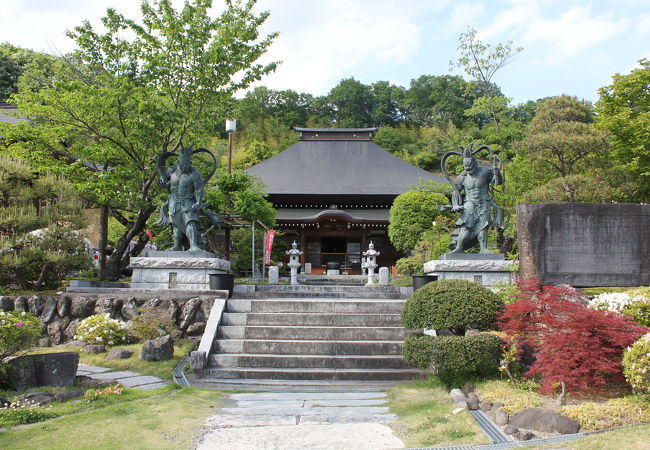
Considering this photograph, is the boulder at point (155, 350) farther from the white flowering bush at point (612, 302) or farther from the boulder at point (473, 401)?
the white flowering bush at point (612, 302)

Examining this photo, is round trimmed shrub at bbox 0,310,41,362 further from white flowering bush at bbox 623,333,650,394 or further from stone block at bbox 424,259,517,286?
stone block at bbox 424,259,517,286

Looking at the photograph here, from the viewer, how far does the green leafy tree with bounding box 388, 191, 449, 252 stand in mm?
18672

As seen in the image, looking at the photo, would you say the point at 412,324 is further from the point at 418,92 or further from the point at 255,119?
the point at 418,92

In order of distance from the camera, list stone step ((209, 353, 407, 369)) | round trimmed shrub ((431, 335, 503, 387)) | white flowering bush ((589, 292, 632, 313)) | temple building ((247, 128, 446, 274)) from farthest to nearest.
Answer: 1. temple building ((247, 128, 446, 274))
2. stone step ((209, 353, 407, 369))
3. white flowering bush ((589, 292, 632, 313))
4. round trimmed shrub ((431, 335, 503, 387))

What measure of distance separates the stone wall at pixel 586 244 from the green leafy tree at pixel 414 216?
9701 mm

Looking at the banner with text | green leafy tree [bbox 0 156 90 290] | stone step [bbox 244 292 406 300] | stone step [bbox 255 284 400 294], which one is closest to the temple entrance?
the banner with text

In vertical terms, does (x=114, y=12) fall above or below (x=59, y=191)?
above

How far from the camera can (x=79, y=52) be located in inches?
467

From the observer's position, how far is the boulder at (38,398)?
5.80 m

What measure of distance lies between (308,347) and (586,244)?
17.1 feet

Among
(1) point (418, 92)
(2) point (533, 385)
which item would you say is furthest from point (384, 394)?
(1) point (418, 92)

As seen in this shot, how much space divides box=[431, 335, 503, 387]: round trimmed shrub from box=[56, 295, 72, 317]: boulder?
6.98 metres

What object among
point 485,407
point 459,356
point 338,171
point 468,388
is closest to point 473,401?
point 485,407

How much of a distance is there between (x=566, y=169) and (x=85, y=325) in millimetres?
16683
